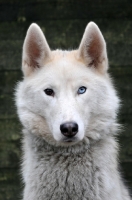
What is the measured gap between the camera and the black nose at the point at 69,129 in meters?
4.96

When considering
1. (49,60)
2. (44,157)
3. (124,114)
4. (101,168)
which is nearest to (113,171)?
(101,168)

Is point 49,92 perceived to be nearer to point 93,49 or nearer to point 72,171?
point 93,49

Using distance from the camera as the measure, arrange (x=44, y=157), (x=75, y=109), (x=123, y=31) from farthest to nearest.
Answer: (x=123, y=31)
(x=44, y=157)
(x=75, y=109)

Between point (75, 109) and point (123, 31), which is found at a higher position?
point (123, 31)

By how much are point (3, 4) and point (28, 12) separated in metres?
0.34

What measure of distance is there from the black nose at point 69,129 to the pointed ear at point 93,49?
2.73ft

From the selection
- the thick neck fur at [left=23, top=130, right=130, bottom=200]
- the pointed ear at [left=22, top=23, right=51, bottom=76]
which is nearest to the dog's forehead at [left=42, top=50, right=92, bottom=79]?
the pointed ear at [left=22, top=23, right=51, bottom=76]

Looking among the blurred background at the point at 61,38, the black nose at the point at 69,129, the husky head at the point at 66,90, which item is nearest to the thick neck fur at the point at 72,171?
the husky head at the point at 66,90

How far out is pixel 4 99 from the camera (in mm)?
7688

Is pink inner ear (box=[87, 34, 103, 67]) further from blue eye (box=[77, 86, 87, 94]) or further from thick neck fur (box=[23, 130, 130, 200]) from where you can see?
thick neck fur (box=[23, 130, 130, 200])

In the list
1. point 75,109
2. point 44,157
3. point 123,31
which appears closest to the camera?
point 75,109

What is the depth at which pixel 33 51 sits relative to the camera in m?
5.66

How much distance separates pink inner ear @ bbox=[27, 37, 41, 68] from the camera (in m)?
5.59

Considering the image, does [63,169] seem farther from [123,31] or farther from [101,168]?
[123,31]
